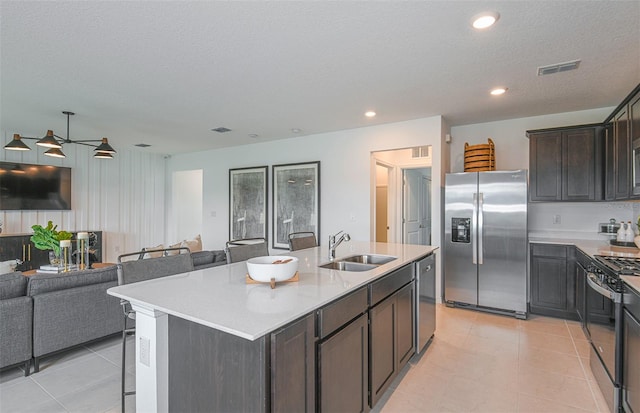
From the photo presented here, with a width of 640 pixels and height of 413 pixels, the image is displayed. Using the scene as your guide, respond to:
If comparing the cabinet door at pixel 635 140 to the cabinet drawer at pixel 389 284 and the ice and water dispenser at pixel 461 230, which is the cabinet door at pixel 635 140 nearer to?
the ice and water dispenser at pixel 461 230

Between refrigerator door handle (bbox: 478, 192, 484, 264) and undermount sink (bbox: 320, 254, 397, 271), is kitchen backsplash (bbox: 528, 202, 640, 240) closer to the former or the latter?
refrigerator door handle (bbox: 478, 192, 484, 264)

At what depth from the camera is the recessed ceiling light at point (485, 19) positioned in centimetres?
200

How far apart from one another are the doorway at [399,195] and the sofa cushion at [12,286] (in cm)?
434

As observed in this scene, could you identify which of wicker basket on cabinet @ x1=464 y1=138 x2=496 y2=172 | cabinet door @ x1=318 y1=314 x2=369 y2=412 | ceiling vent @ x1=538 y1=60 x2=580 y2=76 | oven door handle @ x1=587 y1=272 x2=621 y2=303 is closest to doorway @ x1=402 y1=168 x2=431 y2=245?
wicker basket on cabinet @ x1=464 y1=138 x2=496 y2=172

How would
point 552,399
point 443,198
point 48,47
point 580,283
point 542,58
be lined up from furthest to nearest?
point 443,198 < point 580,283 < point 542,58 < point 48,47 < point 552,399

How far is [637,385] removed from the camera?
66.6 inches

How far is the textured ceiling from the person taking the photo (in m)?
1.99

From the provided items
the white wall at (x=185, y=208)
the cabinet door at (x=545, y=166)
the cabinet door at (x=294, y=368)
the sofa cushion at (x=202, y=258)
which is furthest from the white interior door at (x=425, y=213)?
the cabinet door at (x=294, y=368)

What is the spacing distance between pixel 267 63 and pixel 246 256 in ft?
5.28

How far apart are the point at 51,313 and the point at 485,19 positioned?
3.77 meters

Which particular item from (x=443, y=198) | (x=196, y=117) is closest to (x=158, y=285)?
(x=196, y=117)

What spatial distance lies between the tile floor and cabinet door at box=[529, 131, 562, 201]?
1.58 m

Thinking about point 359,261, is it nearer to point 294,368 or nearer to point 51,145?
point 294,368

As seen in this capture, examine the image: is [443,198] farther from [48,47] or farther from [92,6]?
[48,47]
